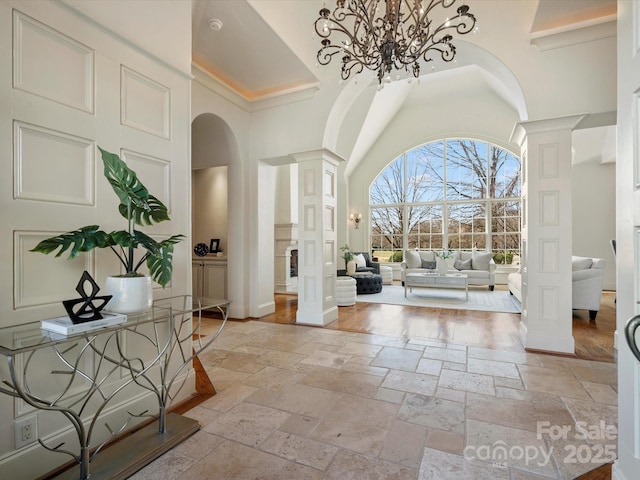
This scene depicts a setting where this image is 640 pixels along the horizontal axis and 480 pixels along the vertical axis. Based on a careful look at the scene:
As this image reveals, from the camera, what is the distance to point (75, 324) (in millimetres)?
1365

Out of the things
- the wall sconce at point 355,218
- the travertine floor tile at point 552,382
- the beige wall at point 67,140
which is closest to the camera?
the beige wall at point 67,140

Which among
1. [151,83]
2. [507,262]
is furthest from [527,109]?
[507,262]

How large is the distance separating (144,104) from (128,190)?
86 cm

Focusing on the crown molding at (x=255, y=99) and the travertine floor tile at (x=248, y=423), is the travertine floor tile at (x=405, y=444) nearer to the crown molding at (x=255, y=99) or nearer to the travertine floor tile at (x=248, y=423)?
the travertine floor tile at (x=248, y=423)

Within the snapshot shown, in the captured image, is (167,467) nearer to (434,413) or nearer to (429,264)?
(434,413)

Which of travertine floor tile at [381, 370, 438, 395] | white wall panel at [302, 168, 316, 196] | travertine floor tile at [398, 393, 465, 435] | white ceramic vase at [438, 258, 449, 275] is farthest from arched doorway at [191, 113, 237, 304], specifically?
white ceramic vase at [438, 258, 449, 275]

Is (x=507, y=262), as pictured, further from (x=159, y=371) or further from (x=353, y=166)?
(x=159, y=371)

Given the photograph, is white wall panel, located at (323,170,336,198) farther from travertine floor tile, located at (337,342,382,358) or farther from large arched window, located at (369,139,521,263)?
large arched window, located at (369,139,521,263)

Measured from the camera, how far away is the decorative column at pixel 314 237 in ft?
14.8

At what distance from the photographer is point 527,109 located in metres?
3.38

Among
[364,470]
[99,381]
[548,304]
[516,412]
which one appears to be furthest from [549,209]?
[99,381]

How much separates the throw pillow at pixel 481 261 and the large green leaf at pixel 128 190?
321 inches

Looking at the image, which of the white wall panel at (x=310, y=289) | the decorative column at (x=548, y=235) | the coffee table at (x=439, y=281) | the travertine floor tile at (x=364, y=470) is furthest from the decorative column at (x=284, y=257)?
the travertine floor tile at (x=364, y=470)

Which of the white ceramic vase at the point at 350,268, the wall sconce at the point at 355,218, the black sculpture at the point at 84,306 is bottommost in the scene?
the white ceramic vase at the point at 350,268
